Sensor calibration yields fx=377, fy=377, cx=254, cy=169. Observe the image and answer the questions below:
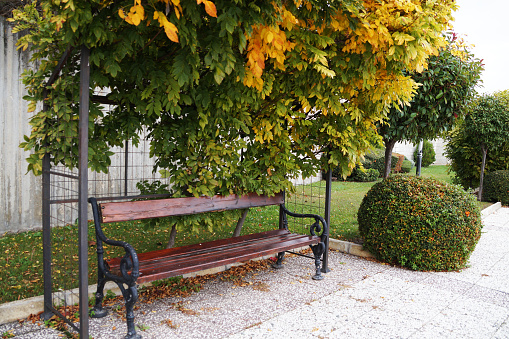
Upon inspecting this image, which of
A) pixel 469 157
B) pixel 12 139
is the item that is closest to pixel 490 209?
pixel 469 157

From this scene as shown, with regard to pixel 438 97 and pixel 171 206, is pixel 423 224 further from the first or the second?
pixel 171 206

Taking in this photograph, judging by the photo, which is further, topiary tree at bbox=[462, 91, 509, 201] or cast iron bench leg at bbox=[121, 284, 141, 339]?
topiary tree at bbox=[462, 91, 509, 201]

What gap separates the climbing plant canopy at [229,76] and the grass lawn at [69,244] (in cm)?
86

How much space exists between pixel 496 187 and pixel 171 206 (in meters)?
11.8

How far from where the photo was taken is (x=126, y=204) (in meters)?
3.45

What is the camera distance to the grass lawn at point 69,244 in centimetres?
384

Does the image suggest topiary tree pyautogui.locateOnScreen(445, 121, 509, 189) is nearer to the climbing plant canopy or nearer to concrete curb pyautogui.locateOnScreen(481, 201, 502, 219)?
concrete curb pyautogui.locateOnScreen(481, 201, 502, 219)

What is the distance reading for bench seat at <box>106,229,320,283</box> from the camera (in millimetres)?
3223

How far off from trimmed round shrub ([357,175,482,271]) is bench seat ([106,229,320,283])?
107cm

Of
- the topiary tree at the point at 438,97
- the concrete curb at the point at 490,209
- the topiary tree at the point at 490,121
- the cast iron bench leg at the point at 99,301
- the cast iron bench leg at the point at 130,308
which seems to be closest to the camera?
the cast iron bench leg at the point at 130,308

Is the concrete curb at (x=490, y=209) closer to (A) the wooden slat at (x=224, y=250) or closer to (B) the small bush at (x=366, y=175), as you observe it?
(B) the small bush at (x=366, y=175)

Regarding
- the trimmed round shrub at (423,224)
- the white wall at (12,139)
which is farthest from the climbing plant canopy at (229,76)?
the white wall at (12,139)

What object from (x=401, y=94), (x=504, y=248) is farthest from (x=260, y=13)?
(x=504, y=248)

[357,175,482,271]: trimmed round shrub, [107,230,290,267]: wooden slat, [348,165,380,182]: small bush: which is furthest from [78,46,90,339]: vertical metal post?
[348,165,380,182]: small bush
